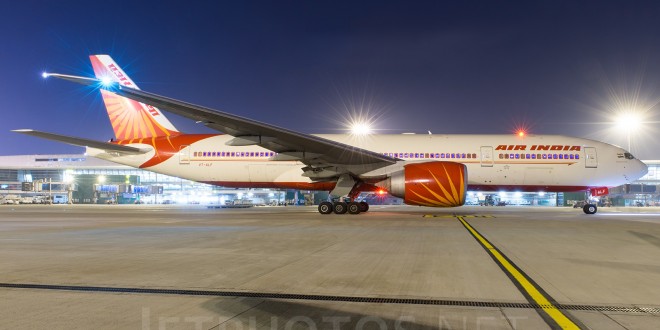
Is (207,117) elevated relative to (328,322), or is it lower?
elevated

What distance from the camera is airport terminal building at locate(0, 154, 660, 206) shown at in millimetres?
58531

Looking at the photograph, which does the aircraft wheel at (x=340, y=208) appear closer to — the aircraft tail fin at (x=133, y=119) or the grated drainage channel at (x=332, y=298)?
the aircraft tail fin at (x=133, y=119)

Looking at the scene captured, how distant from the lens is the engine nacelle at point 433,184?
53.2 feet

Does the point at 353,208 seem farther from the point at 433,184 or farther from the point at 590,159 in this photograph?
the point at 590,159

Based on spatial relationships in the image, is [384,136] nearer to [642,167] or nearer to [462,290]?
[642,167]

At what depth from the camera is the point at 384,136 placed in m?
22.1

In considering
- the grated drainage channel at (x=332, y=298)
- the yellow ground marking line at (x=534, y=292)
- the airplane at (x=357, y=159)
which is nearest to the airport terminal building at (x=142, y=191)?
the airplane at (x=357, y=159)

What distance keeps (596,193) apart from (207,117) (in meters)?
18.5

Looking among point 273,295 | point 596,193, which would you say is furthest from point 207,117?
point 596,193

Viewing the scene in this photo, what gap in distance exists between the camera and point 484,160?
2034 cm

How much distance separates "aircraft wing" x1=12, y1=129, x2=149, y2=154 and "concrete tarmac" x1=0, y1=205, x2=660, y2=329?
9530mm

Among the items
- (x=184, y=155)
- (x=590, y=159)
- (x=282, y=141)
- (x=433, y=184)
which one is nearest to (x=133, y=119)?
(x=184, y=155)

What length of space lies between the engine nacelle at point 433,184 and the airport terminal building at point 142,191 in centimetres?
3600

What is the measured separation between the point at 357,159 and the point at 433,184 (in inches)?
128
